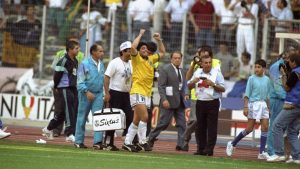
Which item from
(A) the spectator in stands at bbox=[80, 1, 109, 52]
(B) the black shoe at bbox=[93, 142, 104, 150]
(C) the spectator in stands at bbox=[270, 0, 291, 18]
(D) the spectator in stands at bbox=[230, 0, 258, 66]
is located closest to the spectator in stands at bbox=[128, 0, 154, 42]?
(A) the spectator in stands at bbox=[80, 1, 109, 52]

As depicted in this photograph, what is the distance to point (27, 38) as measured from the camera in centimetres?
3450

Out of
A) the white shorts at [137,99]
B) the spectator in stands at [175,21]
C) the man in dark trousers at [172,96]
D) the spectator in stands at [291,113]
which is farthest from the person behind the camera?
the spectator in stands at [175,21]

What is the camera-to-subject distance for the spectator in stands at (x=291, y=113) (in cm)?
2186

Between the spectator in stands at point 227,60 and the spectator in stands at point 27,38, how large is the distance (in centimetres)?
581

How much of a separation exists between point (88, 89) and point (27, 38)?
11.7 metres

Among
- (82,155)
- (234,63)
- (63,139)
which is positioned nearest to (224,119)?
(234,63)

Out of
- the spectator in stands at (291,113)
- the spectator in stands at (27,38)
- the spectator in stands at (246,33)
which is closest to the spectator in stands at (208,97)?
the spectator in stands at (291,113)

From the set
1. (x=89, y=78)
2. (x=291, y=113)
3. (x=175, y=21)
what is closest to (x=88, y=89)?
(x=89, y=78)

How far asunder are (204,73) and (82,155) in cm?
380

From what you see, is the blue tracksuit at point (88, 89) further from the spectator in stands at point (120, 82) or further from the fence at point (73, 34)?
the fence at point (73, 34)

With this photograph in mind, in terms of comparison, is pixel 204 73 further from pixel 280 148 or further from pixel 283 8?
pixel 283 8

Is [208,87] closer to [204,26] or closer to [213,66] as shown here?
[213,66]

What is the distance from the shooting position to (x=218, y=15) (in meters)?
32.2

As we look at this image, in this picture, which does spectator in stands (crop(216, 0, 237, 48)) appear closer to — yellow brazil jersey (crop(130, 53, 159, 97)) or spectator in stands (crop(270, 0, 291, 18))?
spectator in stands (crop(270, 0, 291, 18))
